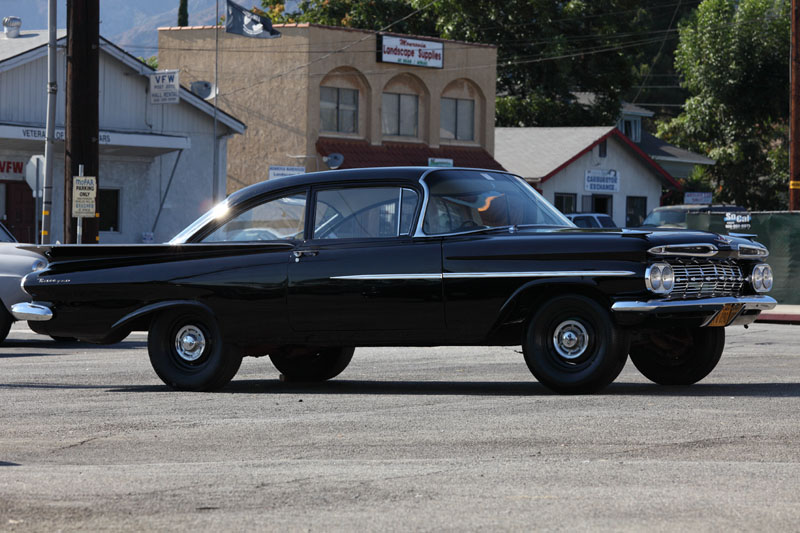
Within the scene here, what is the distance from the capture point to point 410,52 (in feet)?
161

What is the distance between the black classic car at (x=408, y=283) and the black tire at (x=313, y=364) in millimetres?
71

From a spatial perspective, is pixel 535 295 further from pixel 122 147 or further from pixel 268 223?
pixel 122 147

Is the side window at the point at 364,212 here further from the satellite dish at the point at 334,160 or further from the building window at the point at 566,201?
the building window at the point at 566,201

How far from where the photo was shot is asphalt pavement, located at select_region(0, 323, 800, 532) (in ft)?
19.2

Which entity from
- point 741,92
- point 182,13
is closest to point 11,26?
point 741,92

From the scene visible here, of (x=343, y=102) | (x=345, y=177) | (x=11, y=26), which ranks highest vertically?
(x=11, y=26)

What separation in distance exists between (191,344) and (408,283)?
196 cm

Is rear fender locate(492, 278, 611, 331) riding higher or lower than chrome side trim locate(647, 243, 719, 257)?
lower

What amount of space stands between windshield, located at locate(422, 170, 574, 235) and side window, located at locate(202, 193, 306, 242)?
113 centimetres

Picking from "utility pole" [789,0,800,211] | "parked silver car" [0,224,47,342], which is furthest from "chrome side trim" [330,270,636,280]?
"utility pole" [789,0,800,211]

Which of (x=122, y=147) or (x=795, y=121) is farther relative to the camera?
(x=122, y=147)

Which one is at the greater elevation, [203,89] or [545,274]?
[203,89]

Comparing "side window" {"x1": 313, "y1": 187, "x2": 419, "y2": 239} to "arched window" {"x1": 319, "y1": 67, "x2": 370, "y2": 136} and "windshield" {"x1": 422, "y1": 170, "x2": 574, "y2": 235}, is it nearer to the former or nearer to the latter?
"windshield" {"x1": 422, "y1": 170, "x2": 574, "y2": 235}

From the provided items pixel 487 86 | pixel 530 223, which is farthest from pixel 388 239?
pixel 487 86
